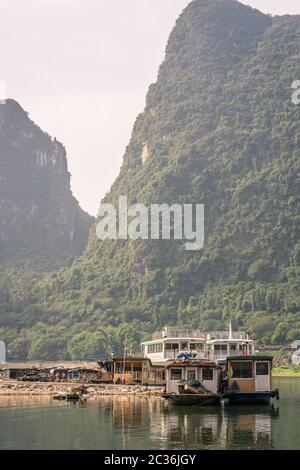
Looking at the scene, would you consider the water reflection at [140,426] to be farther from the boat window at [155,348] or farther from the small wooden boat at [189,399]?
the boat window at [155,348]

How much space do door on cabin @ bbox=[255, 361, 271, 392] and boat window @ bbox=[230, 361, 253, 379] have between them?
52 cm

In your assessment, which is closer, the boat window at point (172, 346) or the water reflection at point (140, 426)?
the water reflection at point (140, 426)

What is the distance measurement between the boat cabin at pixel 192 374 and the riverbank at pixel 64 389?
5246 mm

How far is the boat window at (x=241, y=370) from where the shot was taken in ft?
185

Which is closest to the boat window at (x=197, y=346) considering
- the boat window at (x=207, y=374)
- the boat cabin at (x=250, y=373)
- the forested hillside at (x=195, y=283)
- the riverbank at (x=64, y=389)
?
the riverbank at (x=64, y=389)

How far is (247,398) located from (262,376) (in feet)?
7.50

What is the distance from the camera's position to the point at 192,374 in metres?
56.8

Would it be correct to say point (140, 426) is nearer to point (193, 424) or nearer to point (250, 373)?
point (193, 424)

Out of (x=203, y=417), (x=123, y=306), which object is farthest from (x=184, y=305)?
(x=203, y=417)

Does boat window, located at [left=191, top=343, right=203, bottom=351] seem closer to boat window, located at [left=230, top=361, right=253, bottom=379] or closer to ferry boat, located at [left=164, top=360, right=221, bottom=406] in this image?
ferry boat, located at [left=164, top=360, right=221, bottom=406]

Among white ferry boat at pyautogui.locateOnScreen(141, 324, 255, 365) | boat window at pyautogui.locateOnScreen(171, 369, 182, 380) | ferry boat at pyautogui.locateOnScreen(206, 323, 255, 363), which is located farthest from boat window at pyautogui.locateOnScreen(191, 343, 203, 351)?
boat window at pyautogui.locateOnScreen(171, 369, 182, 380)

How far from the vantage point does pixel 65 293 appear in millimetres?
195500

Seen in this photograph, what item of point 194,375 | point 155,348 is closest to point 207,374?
point 194,375
